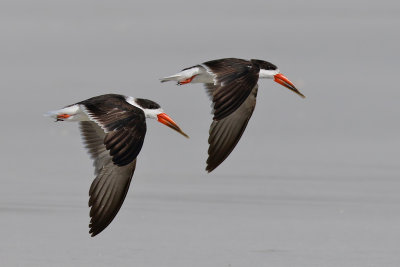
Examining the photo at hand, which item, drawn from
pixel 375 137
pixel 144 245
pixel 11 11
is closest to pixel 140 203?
pixel 144 245

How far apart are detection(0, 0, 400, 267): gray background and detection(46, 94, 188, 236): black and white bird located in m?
0.44

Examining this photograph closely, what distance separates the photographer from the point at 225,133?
1255 centimetres

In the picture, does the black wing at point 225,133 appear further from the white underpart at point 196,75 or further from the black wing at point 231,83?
the black wing at point 231,83

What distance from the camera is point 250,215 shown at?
12805 mm

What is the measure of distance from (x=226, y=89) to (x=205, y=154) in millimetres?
4537

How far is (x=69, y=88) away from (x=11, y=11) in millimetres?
13318

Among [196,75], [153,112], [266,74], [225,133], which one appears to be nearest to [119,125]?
[153,112]

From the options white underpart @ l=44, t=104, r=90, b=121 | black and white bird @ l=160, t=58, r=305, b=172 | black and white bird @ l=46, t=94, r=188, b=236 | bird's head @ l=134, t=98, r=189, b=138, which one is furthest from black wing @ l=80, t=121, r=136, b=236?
black and white bird @ l=160, t=58, r=305, b=172

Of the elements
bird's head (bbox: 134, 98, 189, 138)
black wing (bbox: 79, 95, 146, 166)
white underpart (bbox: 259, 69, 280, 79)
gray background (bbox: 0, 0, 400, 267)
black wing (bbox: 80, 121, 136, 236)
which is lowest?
gray background (bbox: 0, 0, 400, 267)

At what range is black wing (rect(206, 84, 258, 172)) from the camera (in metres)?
12.3

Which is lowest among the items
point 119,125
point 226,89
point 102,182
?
point 102,182

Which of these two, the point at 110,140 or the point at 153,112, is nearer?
the point at 110,140

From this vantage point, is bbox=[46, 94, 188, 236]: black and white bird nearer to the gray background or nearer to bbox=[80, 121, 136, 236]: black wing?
bbox=[80, 121, 136, 236]: black wing

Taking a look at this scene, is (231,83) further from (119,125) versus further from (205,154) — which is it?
(205,154)
